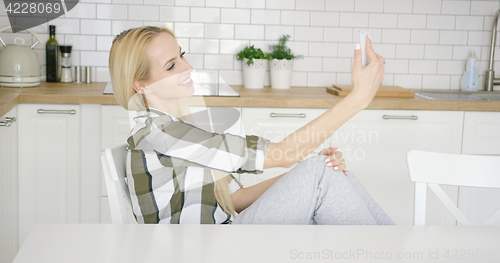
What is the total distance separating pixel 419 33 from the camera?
3.05m

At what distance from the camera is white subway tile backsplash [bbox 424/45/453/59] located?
307 centimetres

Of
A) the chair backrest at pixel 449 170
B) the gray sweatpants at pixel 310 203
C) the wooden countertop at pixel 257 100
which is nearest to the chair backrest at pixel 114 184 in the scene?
the gray sweatpants at pixel 310 203

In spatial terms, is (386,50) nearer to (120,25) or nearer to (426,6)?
(426,6)

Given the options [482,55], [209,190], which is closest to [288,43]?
[482,55]

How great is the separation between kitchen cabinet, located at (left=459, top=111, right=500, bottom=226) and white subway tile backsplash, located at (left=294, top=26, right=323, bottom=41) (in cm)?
96

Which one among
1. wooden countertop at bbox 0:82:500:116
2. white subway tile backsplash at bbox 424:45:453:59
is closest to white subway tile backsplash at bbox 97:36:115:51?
wooden countertop at bbox 0:82:500:116

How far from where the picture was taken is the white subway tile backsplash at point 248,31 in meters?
2.96

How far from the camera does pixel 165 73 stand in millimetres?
1470

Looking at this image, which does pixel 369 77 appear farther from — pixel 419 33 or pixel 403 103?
pixel 419 33

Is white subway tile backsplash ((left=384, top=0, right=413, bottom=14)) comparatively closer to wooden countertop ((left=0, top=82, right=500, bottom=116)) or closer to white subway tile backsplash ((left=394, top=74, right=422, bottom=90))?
white subway tile backsplash ((left=394, top=74, right=422, bottom=90))

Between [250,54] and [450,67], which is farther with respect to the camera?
[450,67]

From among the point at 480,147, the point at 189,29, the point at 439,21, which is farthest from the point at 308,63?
the point at 480,147

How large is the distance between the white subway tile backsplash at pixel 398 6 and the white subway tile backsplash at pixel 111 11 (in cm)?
153

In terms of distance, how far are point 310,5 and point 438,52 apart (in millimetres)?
850
